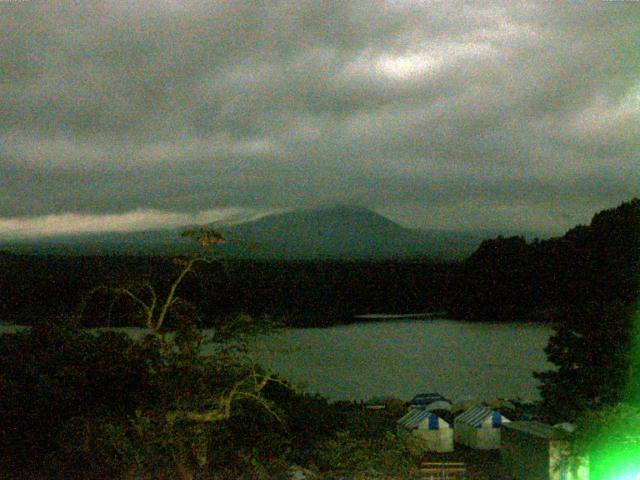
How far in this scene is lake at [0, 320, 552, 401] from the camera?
34938mm

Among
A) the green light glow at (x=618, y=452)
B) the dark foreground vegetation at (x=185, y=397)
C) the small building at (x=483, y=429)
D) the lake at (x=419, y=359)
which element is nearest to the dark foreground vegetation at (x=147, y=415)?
the dark foreground vegetation at (x=185, y=397)

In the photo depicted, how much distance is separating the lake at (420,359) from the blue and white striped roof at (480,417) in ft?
25.2

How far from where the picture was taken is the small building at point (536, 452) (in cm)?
886

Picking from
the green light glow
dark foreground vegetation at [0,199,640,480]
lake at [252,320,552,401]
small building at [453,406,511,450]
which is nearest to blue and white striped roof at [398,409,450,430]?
small building at [453,406,511,450]

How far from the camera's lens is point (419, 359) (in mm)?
47844

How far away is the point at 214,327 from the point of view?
6.89 meters

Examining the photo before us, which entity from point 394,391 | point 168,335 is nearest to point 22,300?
point 168,335

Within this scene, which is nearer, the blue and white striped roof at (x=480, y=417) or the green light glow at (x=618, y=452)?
the green light glow at (x=618, y=452)

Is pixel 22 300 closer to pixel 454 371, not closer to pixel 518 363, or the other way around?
pixel 454 371

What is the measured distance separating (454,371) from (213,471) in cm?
3593

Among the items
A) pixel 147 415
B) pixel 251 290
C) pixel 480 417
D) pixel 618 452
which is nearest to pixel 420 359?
pixel 251 290

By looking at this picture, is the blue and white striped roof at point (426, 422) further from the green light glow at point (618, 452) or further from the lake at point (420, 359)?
the green light glow at point (618, 452)

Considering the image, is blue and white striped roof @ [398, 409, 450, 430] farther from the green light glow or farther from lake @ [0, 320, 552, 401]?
the green light glow

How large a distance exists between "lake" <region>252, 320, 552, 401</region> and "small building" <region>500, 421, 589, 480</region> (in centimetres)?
1370
